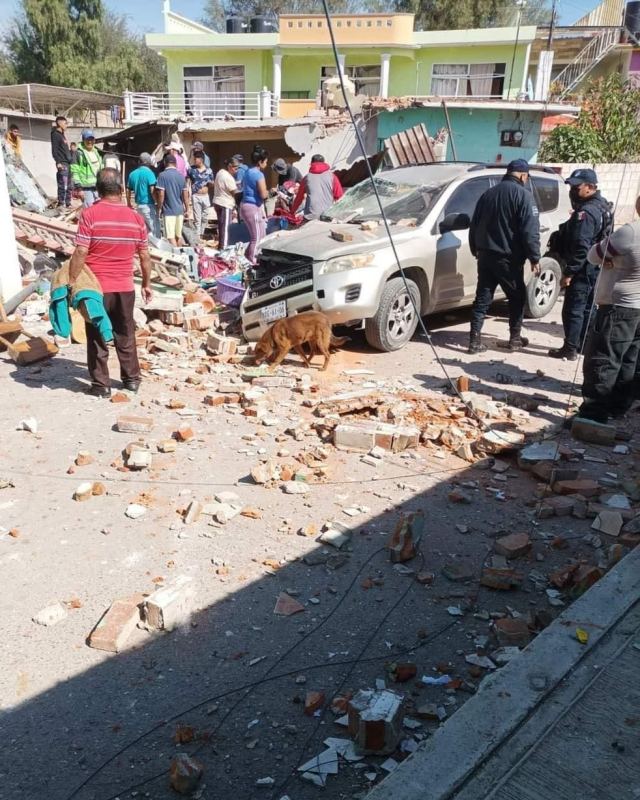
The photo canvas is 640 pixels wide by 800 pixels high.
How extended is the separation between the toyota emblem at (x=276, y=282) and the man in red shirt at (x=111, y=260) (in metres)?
1.58

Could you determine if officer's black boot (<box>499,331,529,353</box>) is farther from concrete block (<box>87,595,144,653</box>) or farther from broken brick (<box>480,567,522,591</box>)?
concrete block (<box>87,595,144,653</box>)

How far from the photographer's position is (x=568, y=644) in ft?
9.45

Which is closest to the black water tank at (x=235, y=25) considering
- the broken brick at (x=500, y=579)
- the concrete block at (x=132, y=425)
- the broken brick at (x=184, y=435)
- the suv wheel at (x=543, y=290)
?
the suv wheel at (x=543, y=290)

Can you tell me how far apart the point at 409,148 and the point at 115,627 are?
597 inches

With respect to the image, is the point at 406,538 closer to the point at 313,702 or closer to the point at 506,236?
the point at 313,702

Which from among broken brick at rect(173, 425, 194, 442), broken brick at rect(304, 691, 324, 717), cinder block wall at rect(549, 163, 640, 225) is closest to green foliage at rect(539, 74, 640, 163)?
cinder block wall at rect(549, 163, 640, 225)

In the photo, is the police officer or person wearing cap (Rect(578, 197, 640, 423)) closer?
person wearing cap (Rect(578, 197, 640, 423))

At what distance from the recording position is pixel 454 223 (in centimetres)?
809

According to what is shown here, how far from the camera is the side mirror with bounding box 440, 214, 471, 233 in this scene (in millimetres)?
8070

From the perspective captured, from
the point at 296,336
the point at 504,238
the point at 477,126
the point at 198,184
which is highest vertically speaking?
the point at 477,126

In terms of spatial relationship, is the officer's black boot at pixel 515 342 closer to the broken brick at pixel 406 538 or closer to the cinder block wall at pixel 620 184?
the broken brick at pixel 406 538

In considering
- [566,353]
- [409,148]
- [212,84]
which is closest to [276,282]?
[566,353]

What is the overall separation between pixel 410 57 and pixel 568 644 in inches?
1193

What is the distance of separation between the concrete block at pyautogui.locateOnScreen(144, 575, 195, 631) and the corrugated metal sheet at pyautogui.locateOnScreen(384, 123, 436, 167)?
14330 mm
